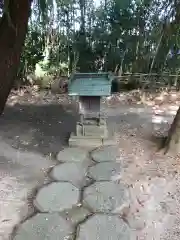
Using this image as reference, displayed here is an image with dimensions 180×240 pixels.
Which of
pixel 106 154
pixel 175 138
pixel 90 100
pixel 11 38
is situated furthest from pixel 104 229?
pixel 11 38

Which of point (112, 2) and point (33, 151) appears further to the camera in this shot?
point (112, 2)

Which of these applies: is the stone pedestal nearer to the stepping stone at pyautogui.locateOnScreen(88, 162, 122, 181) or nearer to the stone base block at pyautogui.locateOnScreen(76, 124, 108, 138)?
the stone base block at pyautogui.locateOnScreen(76, 124, 108, 138)

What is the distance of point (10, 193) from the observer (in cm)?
222

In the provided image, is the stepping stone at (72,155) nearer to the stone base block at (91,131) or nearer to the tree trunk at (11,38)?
the stone base block at (91,131)

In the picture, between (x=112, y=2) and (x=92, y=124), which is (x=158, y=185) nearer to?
(x=92, y=124)

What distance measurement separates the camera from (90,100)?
2934 millimetres

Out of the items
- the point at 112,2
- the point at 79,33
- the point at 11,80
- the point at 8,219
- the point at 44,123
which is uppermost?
the point at 112,2

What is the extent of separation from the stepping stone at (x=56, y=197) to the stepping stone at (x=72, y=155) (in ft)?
1.31

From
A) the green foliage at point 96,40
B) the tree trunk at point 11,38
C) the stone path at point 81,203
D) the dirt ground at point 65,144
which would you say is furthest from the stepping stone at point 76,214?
the green foliage at point 96,40

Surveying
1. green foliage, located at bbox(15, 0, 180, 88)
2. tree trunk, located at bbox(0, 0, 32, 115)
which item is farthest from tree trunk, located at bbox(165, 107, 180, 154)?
green foliage, located at bbox(15, 0, 180, 88)

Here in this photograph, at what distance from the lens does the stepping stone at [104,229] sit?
1.79m

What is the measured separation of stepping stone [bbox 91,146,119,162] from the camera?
8.80 ft

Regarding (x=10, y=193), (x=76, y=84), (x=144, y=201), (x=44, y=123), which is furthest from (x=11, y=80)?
(x=144, y=201)

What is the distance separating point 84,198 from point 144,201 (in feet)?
1.32
